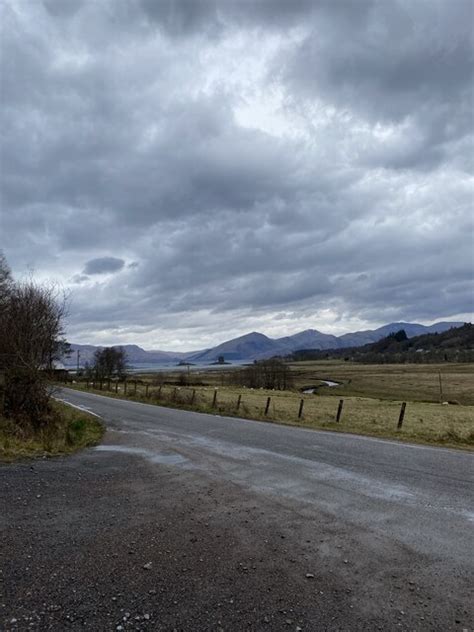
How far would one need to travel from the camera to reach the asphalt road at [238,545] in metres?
3.90

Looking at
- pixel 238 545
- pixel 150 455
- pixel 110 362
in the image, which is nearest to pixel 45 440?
pixel 150 455

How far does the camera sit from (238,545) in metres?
5.34

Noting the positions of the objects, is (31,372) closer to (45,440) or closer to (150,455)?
(45,440)

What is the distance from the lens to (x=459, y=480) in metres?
8.65

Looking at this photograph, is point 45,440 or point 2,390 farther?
point 2,390

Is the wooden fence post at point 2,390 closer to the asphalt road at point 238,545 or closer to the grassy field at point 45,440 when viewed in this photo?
the grassy field at point 45,440

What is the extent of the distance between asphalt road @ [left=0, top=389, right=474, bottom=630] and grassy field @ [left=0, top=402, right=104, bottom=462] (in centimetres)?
134

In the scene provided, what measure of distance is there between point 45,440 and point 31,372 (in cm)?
353

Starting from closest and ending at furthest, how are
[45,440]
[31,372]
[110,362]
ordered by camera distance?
[45,440] → [31,372] → [110,362]

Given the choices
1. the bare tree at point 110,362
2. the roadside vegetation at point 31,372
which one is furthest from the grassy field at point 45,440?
the bare tree at point 110,362

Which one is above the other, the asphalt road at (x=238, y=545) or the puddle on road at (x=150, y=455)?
the asphalt road at (x=238, y=545)

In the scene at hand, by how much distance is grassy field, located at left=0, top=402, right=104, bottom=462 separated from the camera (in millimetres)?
10875

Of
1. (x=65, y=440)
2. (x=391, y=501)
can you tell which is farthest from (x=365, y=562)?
(x=65, y=440)

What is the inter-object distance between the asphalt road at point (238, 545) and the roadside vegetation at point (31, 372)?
14.8ft
